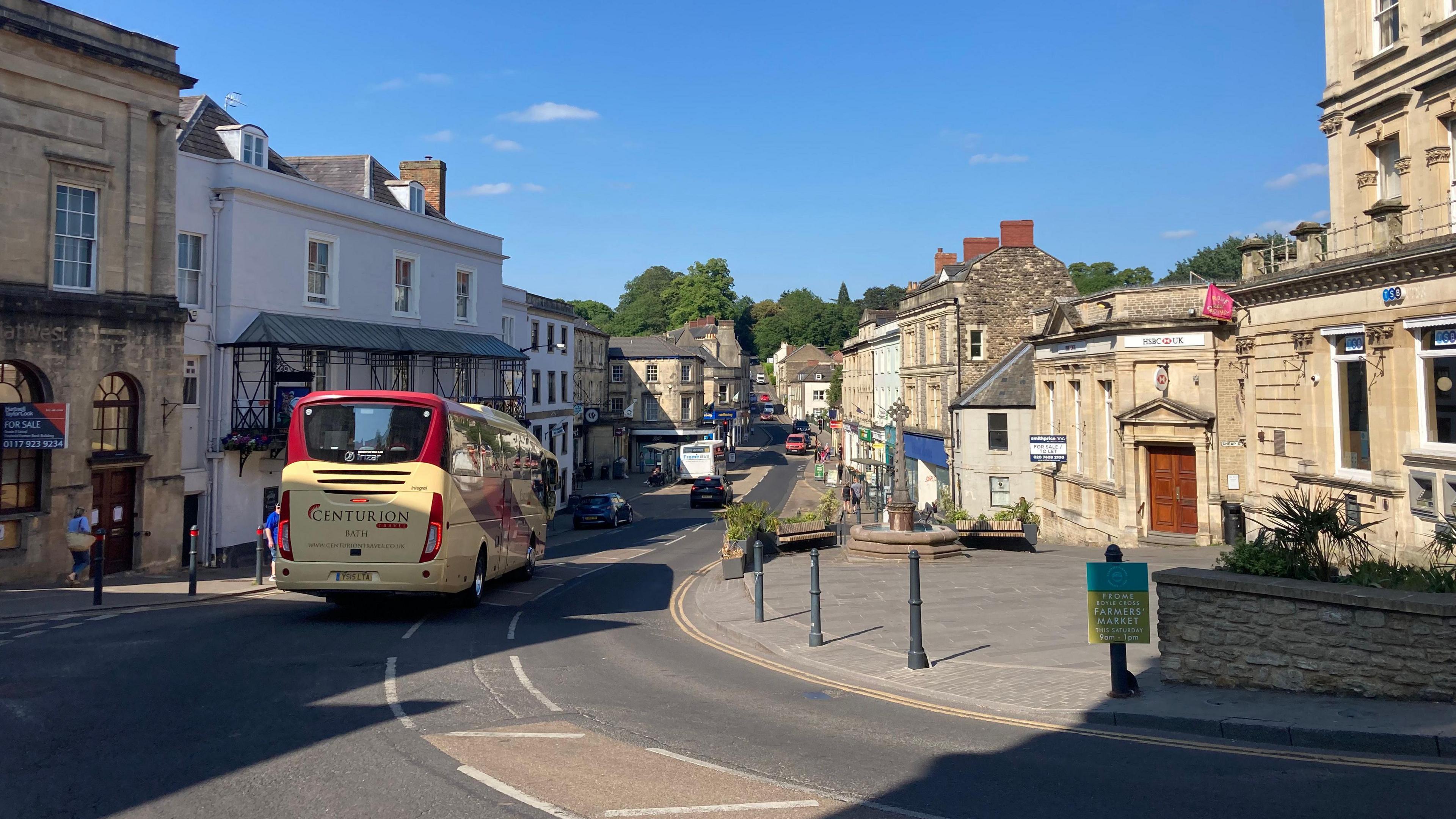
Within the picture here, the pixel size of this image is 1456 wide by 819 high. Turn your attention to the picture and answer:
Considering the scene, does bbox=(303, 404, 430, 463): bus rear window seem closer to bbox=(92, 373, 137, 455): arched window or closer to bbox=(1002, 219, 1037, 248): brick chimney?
bbox=(92, 373, 137, 455): arched window

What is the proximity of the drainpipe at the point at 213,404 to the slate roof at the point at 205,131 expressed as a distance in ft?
4.81

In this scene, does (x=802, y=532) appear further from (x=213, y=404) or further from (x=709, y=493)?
(x=709, y=493)

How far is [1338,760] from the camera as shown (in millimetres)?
7828

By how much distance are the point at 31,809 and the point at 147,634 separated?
7055 mm

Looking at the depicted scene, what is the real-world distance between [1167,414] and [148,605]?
25.8 metres

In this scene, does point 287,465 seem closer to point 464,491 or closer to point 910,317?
point 464,491

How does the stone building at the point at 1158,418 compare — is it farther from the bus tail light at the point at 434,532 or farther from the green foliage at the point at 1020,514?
the bus tail light at the point at 434,532

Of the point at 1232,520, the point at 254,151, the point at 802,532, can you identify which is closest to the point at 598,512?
the point at 802,532

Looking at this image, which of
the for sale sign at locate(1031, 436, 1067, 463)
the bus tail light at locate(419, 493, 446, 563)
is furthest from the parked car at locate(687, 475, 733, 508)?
the bus tail light at locate(419, 493, 446, 563)

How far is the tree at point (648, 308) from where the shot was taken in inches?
5704

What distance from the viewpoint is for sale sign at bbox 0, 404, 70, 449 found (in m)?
18.0

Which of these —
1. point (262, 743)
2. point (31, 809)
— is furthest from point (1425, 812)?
point (31, 809)

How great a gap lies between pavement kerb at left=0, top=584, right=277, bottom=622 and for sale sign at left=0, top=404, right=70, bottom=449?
454cm

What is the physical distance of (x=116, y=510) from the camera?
67.7ft
